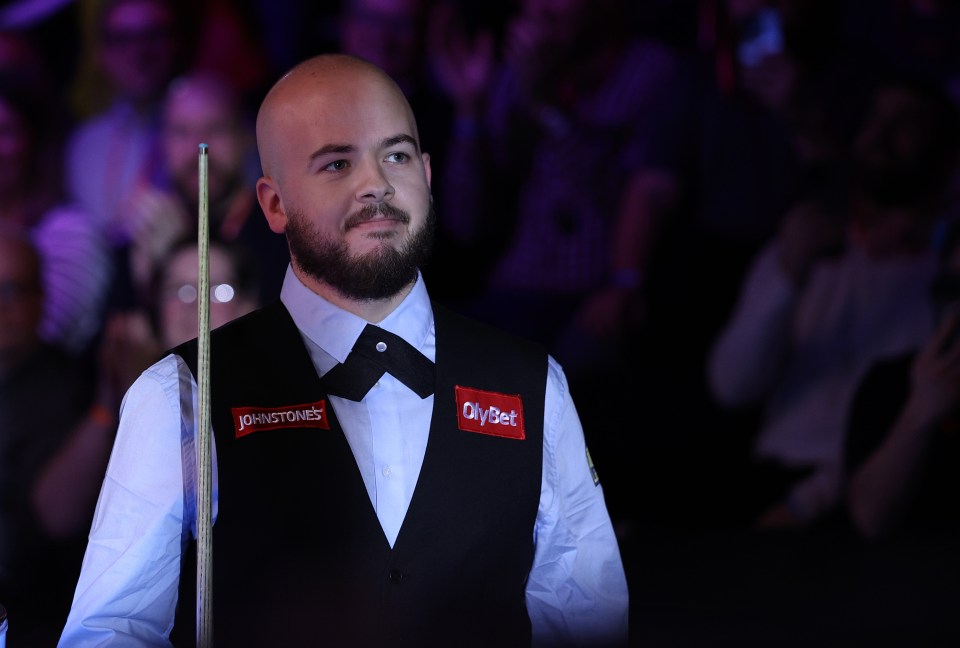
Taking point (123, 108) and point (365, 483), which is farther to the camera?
point (123, 108)

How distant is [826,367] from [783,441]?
13.2 inches

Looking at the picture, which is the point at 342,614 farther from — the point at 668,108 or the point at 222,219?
the point at 668,108

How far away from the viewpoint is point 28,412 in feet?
12.4

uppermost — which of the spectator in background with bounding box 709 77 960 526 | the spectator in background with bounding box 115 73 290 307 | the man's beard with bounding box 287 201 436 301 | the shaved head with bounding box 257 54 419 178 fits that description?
the spectator in background with bounding box 115 73 290 307

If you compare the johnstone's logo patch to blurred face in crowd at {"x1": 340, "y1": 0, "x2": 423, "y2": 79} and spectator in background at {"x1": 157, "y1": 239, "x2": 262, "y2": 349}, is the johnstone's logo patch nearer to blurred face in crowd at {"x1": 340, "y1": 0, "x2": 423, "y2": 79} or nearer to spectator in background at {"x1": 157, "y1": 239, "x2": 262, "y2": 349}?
spectator in background at {"x1": 157, "y1": 239, "x2": 262, "y2": 349}

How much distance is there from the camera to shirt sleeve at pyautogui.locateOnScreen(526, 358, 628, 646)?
1.41 m

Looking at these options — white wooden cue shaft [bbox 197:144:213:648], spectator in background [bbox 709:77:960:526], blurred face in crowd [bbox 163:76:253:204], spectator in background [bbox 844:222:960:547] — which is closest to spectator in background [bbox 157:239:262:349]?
blurred face in crowd [bbox 163:76:253:204]

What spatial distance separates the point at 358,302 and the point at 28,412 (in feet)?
9.30

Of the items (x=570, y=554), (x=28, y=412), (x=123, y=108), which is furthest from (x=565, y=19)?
(x=570, y=554)

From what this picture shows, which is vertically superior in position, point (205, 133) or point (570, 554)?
point (205, 133)

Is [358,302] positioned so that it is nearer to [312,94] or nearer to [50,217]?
[312,94]

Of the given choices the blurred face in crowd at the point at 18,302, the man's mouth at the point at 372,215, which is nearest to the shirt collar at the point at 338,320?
the man's mouth at the point at 372,215

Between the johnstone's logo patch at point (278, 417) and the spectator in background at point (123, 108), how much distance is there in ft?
9.15

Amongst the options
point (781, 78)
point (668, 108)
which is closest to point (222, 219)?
point (668, 108)
